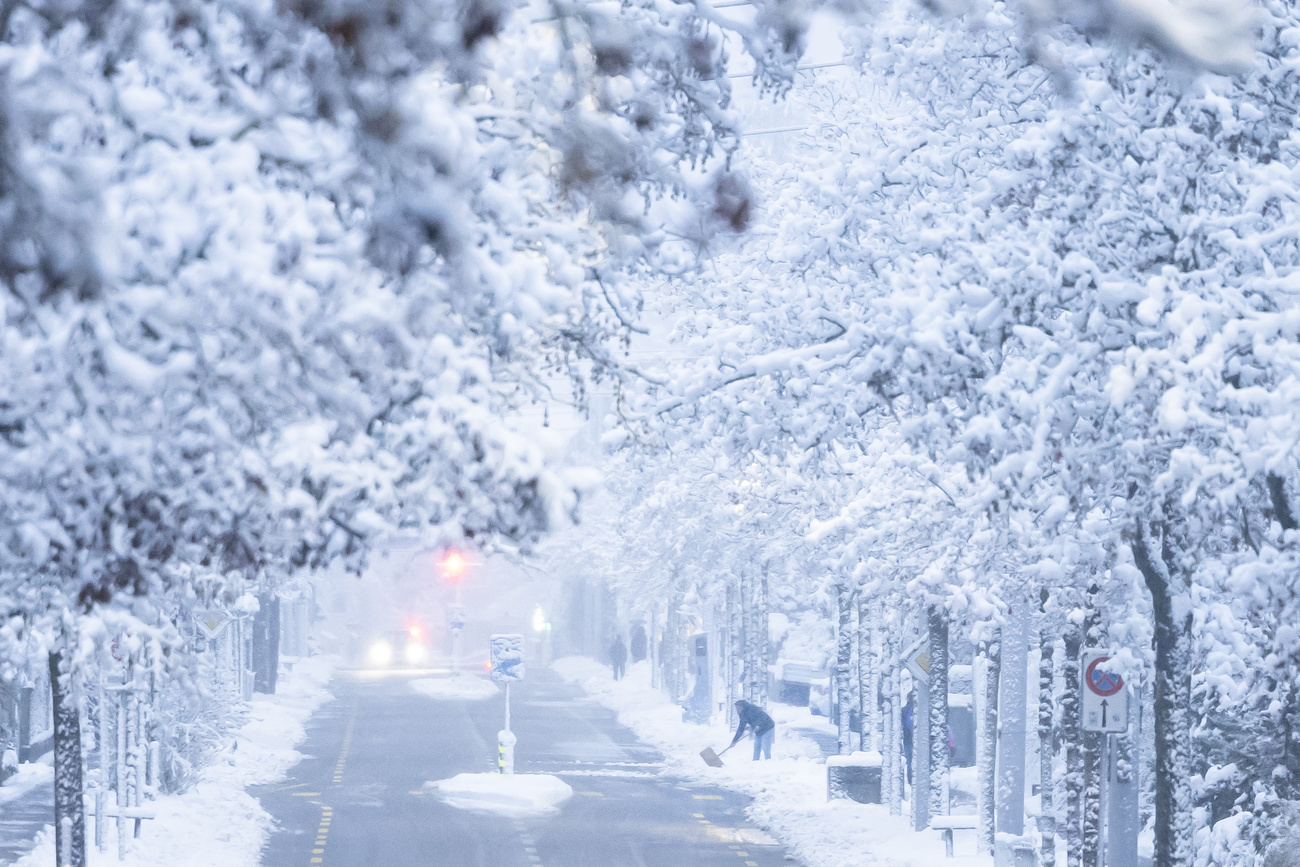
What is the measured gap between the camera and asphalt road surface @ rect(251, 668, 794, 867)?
23.5 metres

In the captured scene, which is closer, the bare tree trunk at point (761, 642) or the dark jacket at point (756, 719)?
the dark jacket at point (756, 719)

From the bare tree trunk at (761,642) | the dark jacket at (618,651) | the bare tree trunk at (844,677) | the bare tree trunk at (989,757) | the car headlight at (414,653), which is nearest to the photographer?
the bare tree trunk at (989,757)

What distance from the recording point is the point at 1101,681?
14586 mm

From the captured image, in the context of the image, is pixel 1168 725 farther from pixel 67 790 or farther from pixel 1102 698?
pixel 67 790

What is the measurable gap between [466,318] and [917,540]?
12.1 metres

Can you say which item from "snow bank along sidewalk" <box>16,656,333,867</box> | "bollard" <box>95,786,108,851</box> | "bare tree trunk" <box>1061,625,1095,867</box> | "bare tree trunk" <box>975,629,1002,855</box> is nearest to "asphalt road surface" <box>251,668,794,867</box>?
"snow bank along sidewalk" <box>16,656,333,867</box>

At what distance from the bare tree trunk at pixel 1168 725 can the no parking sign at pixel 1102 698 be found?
1580 millimetres

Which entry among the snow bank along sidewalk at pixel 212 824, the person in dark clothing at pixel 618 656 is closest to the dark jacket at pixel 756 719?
the snow bank along sidewalk at pixel 212 824

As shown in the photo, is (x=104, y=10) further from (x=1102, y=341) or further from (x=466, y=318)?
(x=1102, y=341)

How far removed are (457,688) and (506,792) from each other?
37.6m

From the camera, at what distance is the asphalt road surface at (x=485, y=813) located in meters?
23.5

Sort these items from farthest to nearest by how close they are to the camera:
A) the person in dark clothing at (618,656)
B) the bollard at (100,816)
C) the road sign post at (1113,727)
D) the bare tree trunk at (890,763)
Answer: the person in dark clothing at (618,656) → the bare tree trunk at (890,763) → the bollard at (100,816) → the road sign post at (1113,727)

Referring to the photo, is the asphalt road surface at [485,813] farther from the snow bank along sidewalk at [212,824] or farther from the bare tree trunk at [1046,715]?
the bare tree trunk at [1046,715]

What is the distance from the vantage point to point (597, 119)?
22.8 ft
